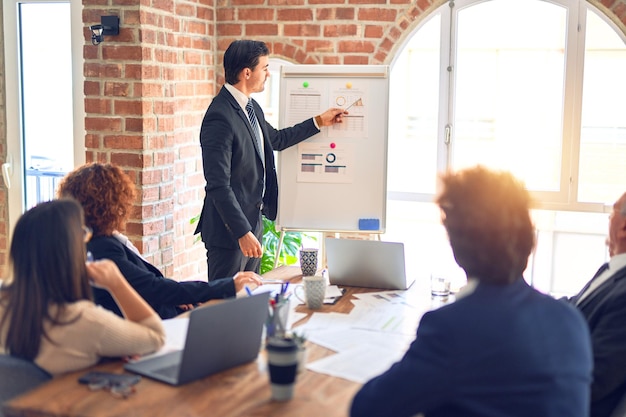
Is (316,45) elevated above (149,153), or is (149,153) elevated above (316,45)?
(316,45)

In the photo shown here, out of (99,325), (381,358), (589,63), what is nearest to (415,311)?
(381,358)

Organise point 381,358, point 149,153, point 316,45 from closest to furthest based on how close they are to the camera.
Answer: point 381,358 → point 149,153 → point 316,45

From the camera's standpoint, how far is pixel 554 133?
4.55 m

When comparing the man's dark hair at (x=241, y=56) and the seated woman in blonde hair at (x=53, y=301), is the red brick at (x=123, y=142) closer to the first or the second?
the man's dark hair at (x=241, y=56)

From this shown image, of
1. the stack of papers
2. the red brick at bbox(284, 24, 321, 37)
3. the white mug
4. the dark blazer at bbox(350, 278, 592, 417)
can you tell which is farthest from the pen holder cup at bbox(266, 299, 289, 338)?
the red brick at bbox(284, 24, 321, 37)

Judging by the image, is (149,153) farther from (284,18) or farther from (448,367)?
(448,367)

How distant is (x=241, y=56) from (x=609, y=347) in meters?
2.28

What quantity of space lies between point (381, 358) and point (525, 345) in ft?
2.41

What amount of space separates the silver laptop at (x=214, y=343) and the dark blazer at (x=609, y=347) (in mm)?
847

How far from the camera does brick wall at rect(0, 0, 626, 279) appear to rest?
4.27 meters

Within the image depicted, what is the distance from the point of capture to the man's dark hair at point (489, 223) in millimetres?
1615

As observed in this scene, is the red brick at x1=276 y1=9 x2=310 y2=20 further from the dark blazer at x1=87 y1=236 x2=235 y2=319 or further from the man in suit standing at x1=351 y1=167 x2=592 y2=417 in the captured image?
the man in suit standing at x1=351 y1=167 x2=592 y2=417

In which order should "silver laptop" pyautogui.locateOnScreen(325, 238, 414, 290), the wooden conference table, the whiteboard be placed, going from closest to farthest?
the wooden conference table, "silver laptop" pyautogui.locateOnScreen(325, 238, 414, 290), the whiteboard

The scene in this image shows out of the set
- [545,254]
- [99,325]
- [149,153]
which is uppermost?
[149,153]
